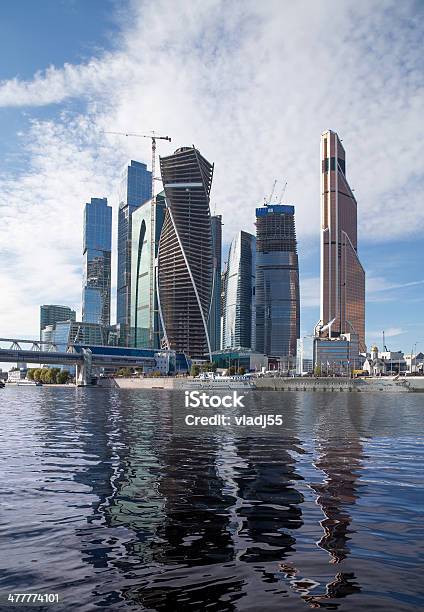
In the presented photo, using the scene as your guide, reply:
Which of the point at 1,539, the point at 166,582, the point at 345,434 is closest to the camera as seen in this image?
the point at 166,582

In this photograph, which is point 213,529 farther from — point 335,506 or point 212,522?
point 335,506

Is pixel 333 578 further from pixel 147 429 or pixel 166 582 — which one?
pixel 147 429

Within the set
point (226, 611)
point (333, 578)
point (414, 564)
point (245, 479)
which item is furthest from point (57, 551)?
point (245, 479)

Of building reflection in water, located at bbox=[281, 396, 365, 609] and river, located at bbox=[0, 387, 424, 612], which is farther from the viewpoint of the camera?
building reflection in water, located at bbox=[281, 396, 365, 609]

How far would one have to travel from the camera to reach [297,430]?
70.4 metres

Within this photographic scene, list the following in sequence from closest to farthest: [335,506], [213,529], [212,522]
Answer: [213,529] < [212,522] < [335,506]

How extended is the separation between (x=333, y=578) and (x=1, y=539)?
12.5m

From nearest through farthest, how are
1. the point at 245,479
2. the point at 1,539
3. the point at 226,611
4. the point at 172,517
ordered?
1. the point at 226,611
2. the point at 1,539
3. the point at 172,517
4. the point at 245,479

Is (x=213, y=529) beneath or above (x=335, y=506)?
above

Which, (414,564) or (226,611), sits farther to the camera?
(414,564)

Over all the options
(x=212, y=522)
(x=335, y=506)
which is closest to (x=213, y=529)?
(x=212, y=522)

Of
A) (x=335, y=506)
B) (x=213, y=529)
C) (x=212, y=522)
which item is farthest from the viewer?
(x=335, y=506)

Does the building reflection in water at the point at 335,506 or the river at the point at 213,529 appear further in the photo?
the building reflection in water at the point at 335,506

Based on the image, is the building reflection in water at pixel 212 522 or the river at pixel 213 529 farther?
the building reflection in water at pixel 212 522
